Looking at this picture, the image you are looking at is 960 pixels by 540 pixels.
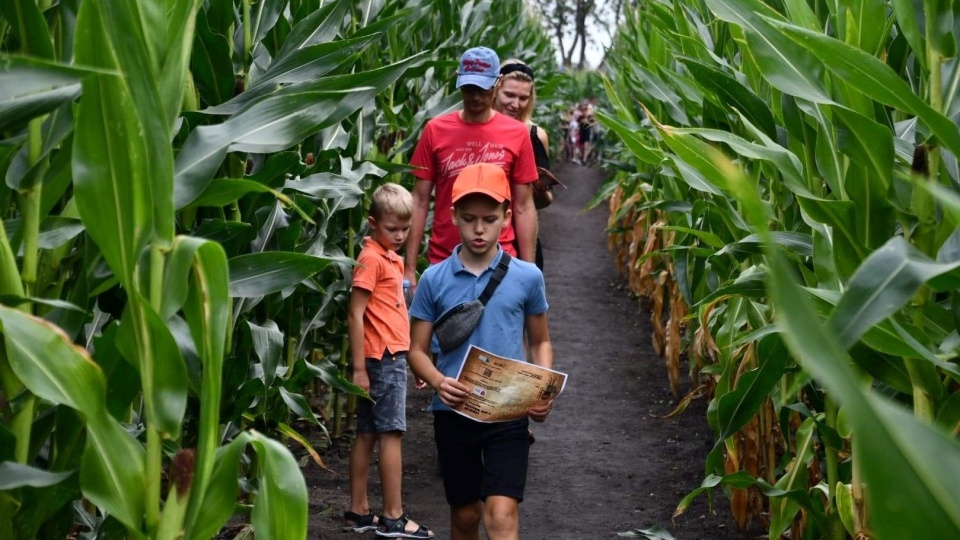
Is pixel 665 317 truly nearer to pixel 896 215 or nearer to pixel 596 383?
pixel 596 383

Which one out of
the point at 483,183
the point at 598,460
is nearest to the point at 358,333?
the point at 483,183

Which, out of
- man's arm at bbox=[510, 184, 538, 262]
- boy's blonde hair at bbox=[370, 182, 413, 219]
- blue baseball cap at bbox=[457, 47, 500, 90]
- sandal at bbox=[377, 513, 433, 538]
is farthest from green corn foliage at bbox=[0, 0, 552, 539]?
man's arm at bbox=[510, 184, 538, 262]

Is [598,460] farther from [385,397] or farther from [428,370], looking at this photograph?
[428,370]

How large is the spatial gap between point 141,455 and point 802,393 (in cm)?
302

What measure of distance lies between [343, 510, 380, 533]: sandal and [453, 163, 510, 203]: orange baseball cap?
5.28ft

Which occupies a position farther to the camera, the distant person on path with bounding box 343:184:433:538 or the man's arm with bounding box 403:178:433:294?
the man's arm with bounding box 403:178:433:294

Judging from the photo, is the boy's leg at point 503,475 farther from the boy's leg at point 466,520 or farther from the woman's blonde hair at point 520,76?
the woman's blonde hair at point 520,76

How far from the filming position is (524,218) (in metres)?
5.53

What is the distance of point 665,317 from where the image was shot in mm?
10508

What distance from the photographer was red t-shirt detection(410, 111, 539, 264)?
534 centimetres

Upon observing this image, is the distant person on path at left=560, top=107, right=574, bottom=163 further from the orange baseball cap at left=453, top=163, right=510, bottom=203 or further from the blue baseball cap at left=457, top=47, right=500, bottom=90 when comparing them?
the orange baseball cap at left=453, top=163, right=510, bottom=203

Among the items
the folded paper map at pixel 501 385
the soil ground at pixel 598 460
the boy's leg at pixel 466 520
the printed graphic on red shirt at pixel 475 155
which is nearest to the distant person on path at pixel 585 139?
the soil ground at pixel 598 460

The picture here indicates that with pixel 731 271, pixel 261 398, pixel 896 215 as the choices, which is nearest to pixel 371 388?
pixel 261 398

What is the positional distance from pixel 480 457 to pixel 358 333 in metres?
0.98
